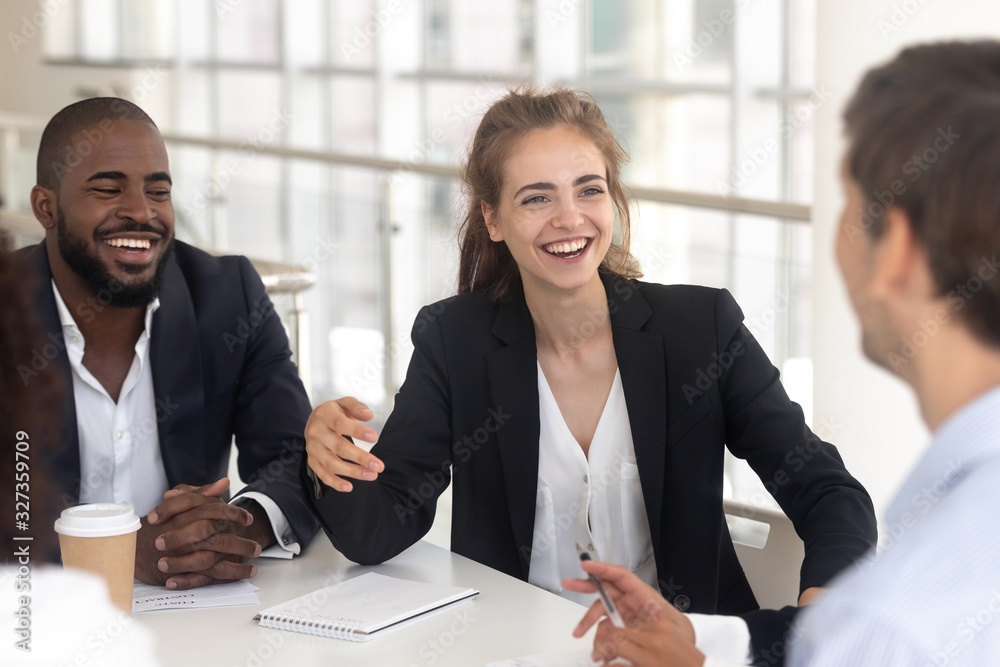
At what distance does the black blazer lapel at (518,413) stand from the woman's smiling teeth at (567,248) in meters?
0.14

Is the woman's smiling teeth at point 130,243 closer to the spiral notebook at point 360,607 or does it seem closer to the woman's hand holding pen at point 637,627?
the spiral notebook at point 360,607

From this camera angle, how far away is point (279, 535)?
4.86 ft

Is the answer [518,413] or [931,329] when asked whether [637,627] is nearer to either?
[931,329]

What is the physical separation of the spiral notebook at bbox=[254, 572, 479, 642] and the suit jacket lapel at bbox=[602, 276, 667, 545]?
0.44m

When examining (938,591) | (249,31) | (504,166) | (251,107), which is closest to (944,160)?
(938,591)

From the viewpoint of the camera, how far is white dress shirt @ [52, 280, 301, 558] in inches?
69.0

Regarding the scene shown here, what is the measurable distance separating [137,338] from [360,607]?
2.59 ft

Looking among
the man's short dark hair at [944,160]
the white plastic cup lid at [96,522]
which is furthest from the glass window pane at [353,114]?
the man's short dark hair at [944,160]

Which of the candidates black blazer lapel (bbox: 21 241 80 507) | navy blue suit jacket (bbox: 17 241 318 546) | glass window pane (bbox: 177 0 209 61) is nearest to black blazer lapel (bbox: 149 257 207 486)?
navy blue suit jacket (bbox: 17 241 318 546)

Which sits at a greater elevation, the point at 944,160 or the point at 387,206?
the point at 944,160

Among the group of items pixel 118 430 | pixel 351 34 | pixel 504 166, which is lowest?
pixel 118 430

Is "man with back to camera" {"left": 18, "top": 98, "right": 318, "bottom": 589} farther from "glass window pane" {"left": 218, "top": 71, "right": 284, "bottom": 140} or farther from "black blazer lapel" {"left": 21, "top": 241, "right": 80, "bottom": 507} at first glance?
"glass window pane" {"left": 218, "top": 71, "right": 284, "bottom": 140}

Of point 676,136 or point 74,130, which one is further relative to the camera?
point 676,136

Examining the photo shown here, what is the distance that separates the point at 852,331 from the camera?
6.93ft
